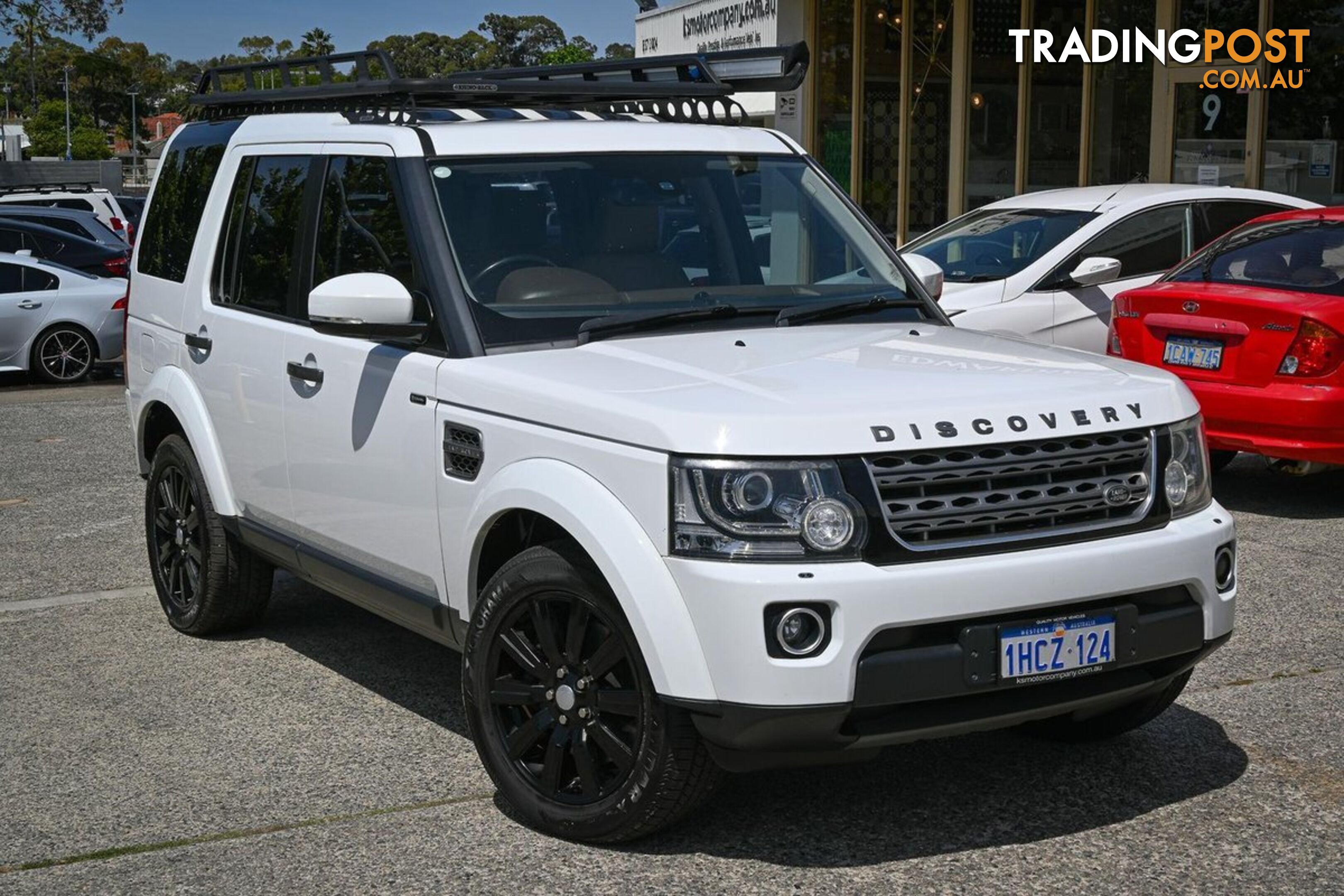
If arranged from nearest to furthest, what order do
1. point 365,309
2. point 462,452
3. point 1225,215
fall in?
1. point 462,452
2. point 365,309
3. point 1225,215

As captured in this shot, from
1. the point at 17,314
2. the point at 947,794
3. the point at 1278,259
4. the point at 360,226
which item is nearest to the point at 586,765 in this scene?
the point at 947,794

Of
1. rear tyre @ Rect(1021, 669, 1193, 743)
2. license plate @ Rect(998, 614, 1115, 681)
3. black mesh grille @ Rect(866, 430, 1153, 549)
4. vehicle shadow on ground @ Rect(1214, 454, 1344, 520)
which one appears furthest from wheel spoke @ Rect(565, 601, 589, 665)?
vehicle shadow on ground @ Rect(1214, 454, 1344, 520)

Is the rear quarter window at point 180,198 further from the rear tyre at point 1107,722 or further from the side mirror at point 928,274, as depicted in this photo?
the rear tyre at point 1107,722

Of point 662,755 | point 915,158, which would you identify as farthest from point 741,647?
point 915,158

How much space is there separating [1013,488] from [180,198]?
4.12 meters

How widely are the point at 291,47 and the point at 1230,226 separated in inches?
5152

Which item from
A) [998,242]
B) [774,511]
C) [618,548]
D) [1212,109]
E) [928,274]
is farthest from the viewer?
[1212,109]

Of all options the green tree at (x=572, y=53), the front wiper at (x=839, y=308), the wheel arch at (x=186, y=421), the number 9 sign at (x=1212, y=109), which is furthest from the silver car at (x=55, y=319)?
the green tree at (x=572, y=53)

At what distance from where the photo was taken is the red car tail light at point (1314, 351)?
8.60 m

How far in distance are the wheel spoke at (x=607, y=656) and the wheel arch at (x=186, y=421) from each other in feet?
7.98

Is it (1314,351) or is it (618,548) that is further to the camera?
(1314,351)

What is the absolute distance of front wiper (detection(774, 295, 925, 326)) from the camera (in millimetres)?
5270

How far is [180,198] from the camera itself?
705 cm

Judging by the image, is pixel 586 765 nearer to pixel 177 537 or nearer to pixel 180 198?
pixel 177 537
